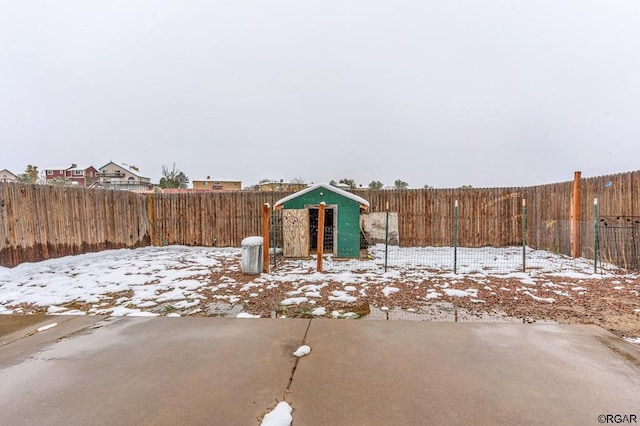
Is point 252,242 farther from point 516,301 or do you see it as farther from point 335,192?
point 516,301

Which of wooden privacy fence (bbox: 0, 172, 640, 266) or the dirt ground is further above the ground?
wooden privacy fence (bbox: 0, 172, 640, 266)

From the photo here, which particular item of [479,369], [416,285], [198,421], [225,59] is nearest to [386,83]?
[225,59]

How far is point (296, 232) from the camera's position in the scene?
31.1ft

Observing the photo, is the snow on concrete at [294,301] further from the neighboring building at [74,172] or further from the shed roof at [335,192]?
the neighboring building at [74,172]

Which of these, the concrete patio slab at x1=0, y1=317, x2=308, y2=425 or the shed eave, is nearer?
the concrete patio slab at x1=0, y1=317, x2=308, y2=425

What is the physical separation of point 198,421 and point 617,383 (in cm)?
331

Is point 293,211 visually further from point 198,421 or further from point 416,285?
point 198,421

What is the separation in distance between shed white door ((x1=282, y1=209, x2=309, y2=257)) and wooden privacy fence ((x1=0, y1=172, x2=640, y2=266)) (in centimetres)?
275

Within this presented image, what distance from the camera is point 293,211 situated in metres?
9.52

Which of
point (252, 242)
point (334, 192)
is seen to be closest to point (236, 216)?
point (334, 192)

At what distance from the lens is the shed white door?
9.43m

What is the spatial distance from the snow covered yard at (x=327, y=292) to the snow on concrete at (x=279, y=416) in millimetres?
2120

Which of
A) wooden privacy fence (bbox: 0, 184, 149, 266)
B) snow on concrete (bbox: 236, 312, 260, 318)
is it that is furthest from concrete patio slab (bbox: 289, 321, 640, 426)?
wooden privacy fence (bbox: 0, 184, 149, 266)

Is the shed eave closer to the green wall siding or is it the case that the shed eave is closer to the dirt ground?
the green wall siding
